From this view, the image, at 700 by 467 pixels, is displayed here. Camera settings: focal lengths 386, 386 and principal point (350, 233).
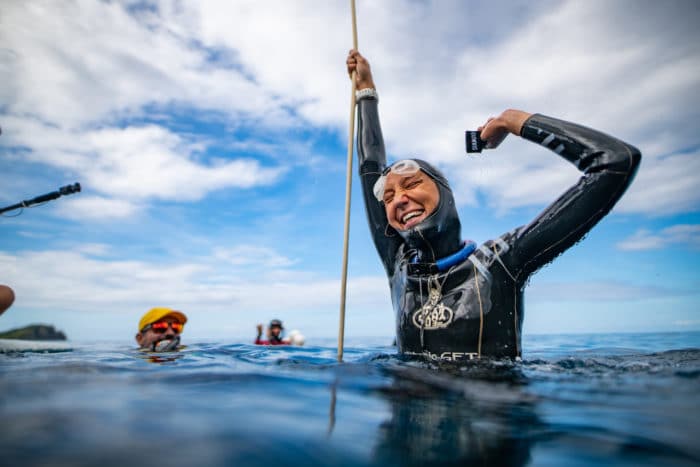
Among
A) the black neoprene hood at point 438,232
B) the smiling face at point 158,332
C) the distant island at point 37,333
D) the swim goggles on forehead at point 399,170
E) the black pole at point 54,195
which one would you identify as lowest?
the distant island at point 37,333

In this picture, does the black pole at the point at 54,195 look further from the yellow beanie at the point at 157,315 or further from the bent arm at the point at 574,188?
the bent arm at the point at 574,188

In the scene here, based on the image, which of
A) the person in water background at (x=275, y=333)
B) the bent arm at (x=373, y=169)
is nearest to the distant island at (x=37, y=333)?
the person in water background at (x=275, y=333)

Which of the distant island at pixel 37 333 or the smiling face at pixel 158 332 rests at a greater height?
the smiling face at pixel 158 332

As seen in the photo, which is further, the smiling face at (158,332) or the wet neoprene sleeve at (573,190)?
the smiling face at (158,332)

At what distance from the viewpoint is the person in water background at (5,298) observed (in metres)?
3.89

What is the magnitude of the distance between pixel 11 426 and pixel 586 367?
3.72 metres

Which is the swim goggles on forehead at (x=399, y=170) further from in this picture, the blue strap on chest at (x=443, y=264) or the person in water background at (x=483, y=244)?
the blue strap on chest at (x=443, y=264)

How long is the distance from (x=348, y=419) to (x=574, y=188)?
8.09ft

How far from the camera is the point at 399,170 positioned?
3727 mm

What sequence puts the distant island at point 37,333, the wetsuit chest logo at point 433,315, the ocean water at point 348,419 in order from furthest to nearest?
1. the distant island at point 37,333
2. the wetsuit chest logo at point 433,315
3. the ocean water at point 348,419

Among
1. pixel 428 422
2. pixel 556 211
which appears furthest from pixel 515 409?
pixel 556 211

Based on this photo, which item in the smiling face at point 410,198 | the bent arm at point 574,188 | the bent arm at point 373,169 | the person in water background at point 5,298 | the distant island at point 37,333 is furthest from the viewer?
the distant island at point 37,333

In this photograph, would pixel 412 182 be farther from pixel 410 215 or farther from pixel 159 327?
pixel 159 327

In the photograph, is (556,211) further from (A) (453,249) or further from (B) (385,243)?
(B) (385,243)
